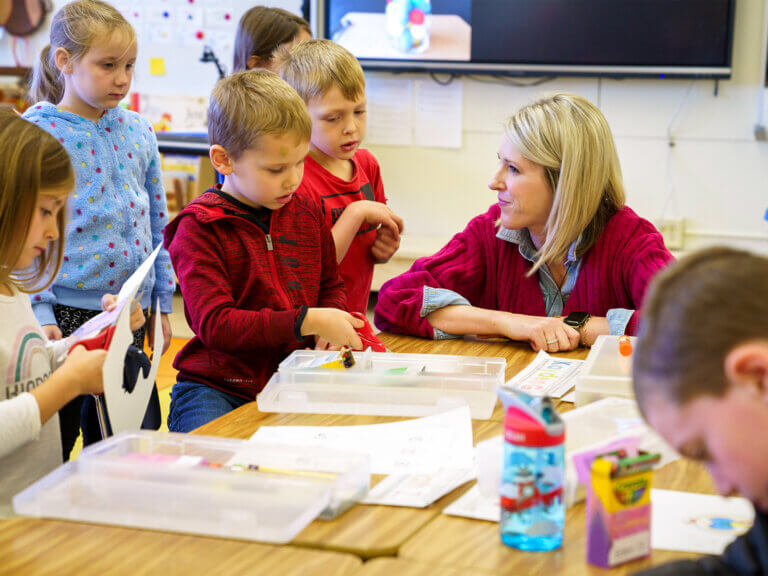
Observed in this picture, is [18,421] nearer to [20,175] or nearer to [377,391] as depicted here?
[20,175]

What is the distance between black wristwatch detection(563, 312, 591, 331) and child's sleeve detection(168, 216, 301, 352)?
626 millimetres

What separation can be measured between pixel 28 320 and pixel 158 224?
0.90 metres

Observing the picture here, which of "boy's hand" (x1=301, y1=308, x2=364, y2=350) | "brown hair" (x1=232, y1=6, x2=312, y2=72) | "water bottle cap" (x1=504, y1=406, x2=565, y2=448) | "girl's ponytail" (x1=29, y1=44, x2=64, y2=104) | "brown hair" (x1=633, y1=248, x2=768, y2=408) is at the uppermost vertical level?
"brown hair" (x1=232, y1=6, x2=312, y2=72)

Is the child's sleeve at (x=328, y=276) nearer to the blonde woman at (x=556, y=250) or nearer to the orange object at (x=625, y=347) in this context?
the blonde woman at (x=556, y=250)

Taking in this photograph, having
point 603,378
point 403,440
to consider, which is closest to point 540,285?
point 603,378

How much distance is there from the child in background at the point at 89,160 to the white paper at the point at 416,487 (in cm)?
106

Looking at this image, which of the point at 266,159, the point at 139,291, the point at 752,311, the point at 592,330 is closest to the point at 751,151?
the point at 592,330

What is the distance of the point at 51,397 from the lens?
126 cm

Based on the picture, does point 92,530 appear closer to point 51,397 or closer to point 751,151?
point 51,397

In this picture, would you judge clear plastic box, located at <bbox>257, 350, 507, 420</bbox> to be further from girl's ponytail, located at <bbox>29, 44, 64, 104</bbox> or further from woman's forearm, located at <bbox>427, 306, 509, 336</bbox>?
girl's ponytail, located at <bbox>29, 44, 64, 104</bbox>

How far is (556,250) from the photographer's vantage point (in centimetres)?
195

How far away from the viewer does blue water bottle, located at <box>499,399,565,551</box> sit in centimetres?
93

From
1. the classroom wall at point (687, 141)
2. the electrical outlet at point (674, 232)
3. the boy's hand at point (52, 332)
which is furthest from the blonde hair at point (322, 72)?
the electrical outlet at point (674, 232)

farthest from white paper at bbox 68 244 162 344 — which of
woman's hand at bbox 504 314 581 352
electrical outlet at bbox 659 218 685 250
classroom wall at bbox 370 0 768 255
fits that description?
electrical outlet at bbox 659 218 685 250
